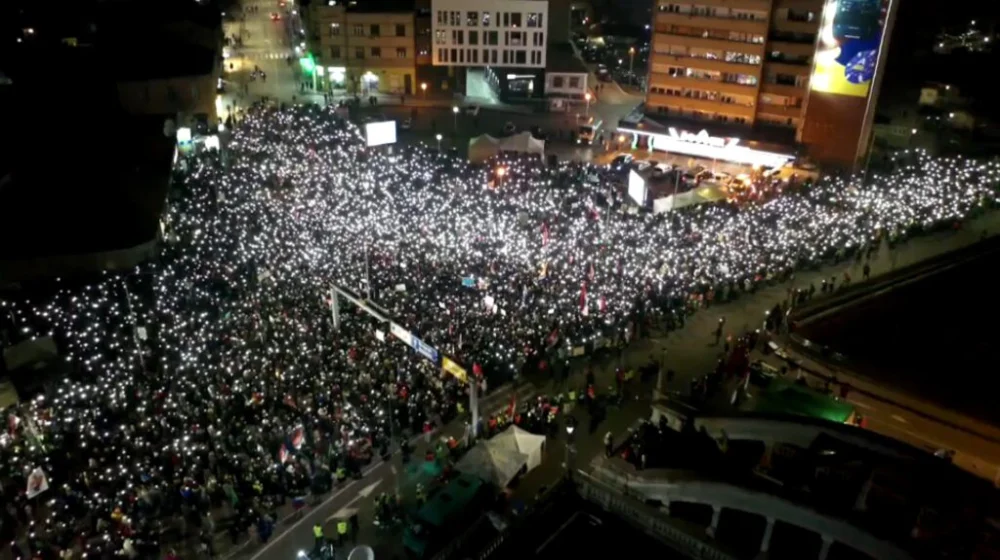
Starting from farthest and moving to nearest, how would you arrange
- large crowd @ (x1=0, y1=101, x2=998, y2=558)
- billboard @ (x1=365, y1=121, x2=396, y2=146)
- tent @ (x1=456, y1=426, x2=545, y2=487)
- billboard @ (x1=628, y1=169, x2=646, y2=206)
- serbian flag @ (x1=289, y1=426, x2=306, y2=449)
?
1. billboard @ (x1=365, y1=121, x2=396, y2=146)
2. billboard @ (x1=628, y1=169, x2=646, y2=206)
3. serbian flag @ (x1=289, y1=426, x2=306, y2=449)
4. tent @ (x1=456, y1=426, x2=545, y2=487)
5. large crowd @ (x1=0, y1=101, x2=998, y2=558)

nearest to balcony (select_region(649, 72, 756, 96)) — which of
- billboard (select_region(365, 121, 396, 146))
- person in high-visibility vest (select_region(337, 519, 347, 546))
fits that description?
billboard (select_region(365, 121, 396, 146))

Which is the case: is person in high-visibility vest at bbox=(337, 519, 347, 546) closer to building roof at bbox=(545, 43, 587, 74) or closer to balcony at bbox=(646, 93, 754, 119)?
balcony at bbox=(646, 93, 754, 119)

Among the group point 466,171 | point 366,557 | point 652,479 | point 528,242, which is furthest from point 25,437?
point 466,171

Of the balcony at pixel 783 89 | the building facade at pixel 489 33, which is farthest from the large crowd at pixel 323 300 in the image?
the building facade at pixel 489 33

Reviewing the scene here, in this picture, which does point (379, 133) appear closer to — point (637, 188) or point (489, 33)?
point (637, 188)

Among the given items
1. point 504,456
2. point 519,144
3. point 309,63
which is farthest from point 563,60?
point 504,456

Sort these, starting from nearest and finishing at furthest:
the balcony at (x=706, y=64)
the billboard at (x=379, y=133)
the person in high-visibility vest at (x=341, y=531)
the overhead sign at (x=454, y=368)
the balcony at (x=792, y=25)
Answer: the person in high-visibility vest at (x=341, y=531)
the overhead sign at (x=454, y=368)
the billboard at (x=379, y=133)
the balcony at (x=792, y=25)
the balcony at (x=706, y=64)

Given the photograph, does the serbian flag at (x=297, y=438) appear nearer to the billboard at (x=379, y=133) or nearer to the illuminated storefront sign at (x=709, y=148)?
the billboard at (x=379, y=133)
